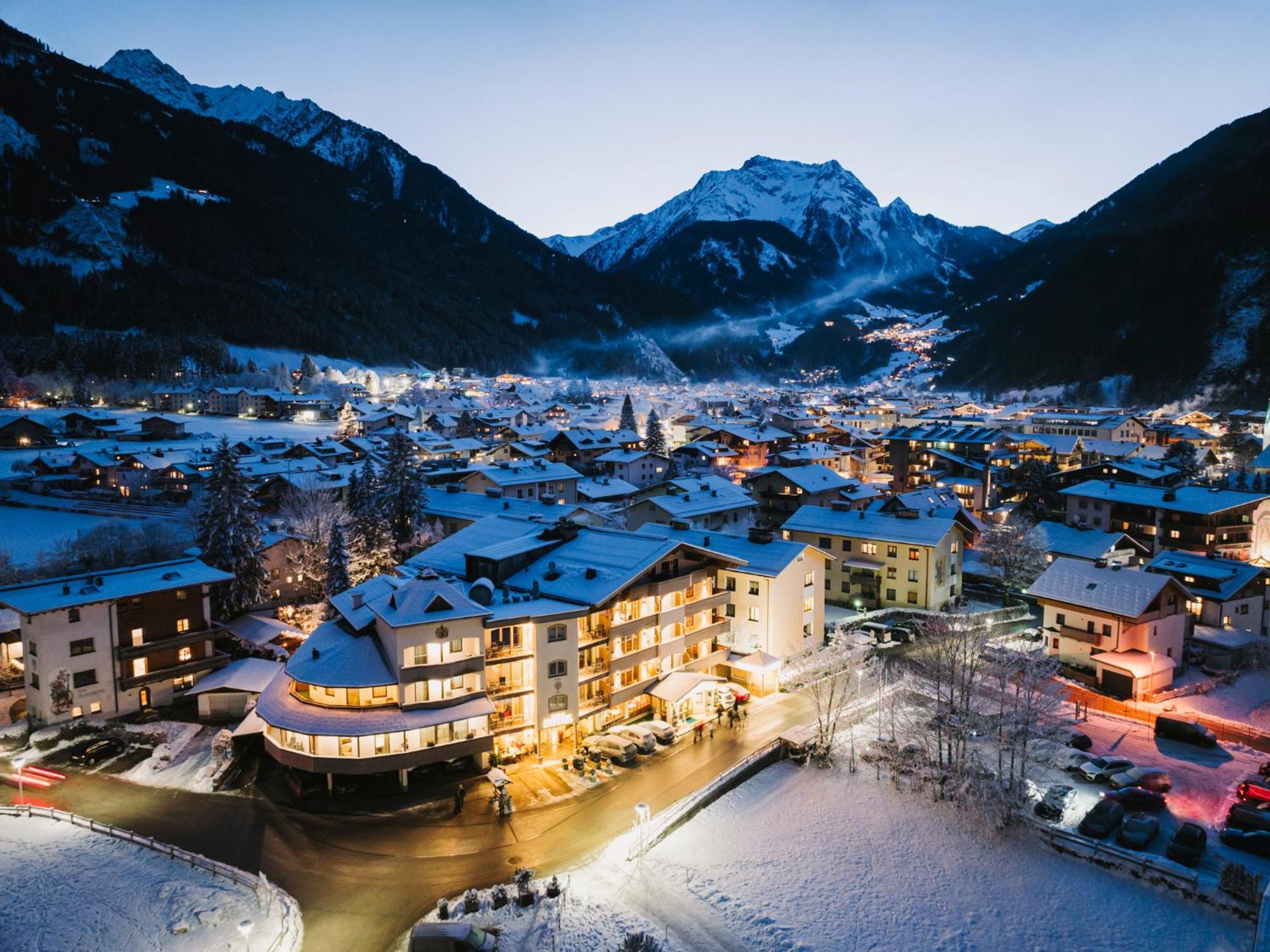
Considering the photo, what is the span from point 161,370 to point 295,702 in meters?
135

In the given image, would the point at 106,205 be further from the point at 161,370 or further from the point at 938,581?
the point at 938,581

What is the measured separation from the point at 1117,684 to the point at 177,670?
4463 cm

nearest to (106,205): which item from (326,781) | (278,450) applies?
(278,450)

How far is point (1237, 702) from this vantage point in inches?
1320

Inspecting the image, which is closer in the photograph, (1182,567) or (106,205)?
(1182,567)

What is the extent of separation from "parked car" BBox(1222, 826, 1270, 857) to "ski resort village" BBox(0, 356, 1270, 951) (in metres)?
0.14

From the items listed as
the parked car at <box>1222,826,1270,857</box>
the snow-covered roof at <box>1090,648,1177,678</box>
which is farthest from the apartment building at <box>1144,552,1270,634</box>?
the parked car at <box>1222,826,1270,857</box>

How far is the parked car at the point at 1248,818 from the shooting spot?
872 inches

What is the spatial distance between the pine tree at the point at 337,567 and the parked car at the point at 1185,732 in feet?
132

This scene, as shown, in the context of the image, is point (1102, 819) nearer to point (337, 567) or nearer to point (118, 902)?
point (118, 902)

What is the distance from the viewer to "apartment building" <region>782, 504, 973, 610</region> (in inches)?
1756

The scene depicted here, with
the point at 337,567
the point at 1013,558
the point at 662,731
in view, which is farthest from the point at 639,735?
the point at 1013,558

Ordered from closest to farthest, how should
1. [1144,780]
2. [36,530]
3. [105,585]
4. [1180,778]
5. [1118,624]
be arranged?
[1144,780]
[1180,778]
[105,585]
[1118,624]
[36,530]

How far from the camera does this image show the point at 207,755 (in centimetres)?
2700
